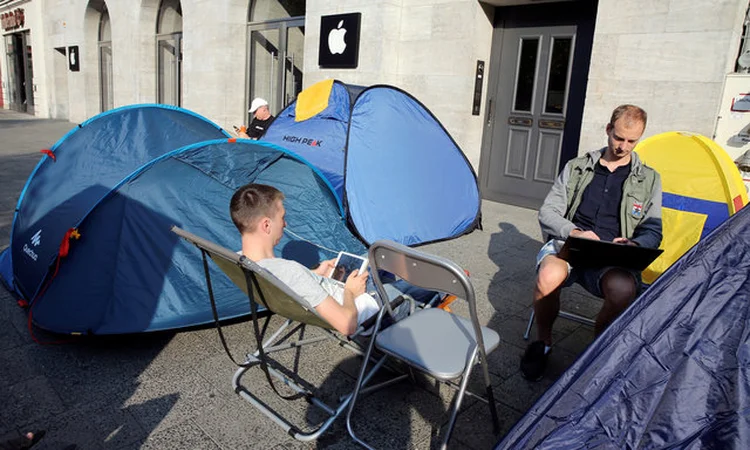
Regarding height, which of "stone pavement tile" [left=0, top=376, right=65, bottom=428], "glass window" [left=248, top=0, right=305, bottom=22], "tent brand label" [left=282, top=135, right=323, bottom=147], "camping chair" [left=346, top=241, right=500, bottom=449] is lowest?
"stone pavement tile" [left=0, top=376, right=65, bottom=428]

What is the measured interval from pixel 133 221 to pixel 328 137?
2411mm

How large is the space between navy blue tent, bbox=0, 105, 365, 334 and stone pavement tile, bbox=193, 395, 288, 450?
817 millimetres

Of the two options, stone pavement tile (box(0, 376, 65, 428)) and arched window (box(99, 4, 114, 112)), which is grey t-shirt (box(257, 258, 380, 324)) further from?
arched window (box(99, 4, 114, 112))

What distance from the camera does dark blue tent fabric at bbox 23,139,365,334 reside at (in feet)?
10.3

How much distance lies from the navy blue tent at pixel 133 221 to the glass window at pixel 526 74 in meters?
4.50

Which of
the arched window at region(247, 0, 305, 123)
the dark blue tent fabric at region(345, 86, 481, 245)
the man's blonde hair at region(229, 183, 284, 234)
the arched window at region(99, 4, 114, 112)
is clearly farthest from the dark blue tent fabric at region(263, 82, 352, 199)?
the arched window at region(99, 4, 114, 112)

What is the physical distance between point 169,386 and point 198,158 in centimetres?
147

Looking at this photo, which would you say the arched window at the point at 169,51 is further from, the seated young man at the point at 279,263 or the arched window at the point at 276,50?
the seated young man at the point at 279,263

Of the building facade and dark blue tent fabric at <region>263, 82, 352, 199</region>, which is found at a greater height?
the building facade

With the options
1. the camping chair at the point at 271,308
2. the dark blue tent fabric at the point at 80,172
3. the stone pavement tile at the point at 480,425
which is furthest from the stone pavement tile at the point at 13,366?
the stone pavement tile at the point at 480,425

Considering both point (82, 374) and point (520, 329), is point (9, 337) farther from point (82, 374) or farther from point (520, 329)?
point (520, 329)

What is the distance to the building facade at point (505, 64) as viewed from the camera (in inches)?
227

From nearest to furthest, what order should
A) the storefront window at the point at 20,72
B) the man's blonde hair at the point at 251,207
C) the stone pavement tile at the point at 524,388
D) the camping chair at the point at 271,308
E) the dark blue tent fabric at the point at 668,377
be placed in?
1. the dark blue tent fabric at the point at 668,377
2. the camping chair at the point at 271,308
3. the man's blonde hair at the point at 251,207
4. the stone pavement tile at the point at 524,388
5. the storefront window at the point at 20,72

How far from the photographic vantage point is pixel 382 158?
17.4ft
